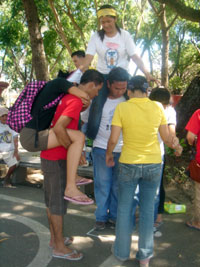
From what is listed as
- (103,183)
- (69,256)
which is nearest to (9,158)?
(103,183)

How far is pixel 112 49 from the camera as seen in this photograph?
13.1 ft

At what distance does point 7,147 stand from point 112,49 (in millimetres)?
3246

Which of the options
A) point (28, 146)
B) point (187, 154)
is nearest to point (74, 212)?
point (28, 146)

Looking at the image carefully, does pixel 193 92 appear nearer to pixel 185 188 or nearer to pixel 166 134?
pixel 185 188

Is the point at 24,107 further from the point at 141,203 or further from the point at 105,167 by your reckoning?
the point at 141,203

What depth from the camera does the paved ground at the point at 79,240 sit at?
318 centimetres

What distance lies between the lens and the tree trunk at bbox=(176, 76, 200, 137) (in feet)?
21.6

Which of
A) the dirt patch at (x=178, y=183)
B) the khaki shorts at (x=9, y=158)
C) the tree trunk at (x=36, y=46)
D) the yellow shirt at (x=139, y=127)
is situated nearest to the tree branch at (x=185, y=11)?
the dirt patch at (x=178, y=183)

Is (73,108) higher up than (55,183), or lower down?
higher up

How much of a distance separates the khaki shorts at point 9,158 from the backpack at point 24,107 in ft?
10.6

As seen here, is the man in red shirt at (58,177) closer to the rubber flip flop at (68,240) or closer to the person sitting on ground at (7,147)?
the rubber flip flop at (68,240)

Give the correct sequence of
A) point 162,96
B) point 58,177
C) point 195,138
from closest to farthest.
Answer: point 58,177, point 162,96, point 195,138

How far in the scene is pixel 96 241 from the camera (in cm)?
365

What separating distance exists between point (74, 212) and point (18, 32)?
1444 centimetres
